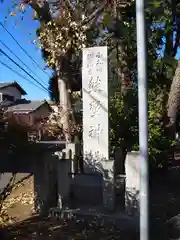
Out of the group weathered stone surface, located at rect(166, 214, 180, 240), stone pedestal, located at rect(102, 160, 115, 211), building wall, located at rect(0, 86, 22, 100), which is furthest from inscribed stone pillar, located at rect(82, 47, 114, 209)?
building wall, located at rect(0, 86, 22, 100)

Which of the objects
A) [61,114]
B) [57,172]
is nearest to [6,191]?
[57,172]

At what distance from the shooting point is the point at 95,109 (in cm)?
778

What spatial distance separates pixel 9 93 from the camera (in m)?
37.0

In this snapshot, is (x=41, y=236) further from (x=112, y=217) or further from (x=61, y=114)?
(x=61, y=114)

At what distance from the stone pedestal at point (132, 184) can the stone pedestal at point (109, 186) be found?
0.38 meters

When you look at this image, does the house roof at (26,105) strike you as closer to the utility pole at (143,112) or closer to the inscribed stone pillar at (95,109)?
the inscribed stone pillar at (95,109)

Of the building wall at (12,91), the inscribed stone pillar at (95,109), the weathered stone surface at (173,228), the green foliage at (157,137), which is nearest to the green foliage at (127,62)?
the green foliage at (157,137)

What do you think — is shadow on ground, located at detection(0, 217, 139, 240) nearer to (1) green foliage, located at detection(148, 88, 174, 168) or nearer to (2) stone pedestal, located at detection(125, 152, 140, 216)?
(2) stone pedestal, located at detection(125, 152, 140, 216)

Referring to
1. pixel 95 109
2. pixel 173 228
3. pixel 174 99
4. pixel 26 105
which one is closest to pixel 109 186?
pixel 173 228

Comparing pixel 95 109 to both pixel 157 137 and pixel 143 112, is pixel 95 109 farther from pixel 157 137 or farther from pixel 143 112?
pixel 143 112

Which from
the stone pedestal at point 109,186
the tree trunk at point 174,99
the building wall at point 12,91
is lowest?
the stone pedestal at point 109,186

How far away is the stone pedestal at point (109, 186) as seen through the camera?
6.68 m

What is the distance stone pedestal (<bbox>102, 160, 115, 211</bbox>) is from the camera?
6684 mm

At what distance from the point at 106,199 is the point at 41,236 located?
1706mm
